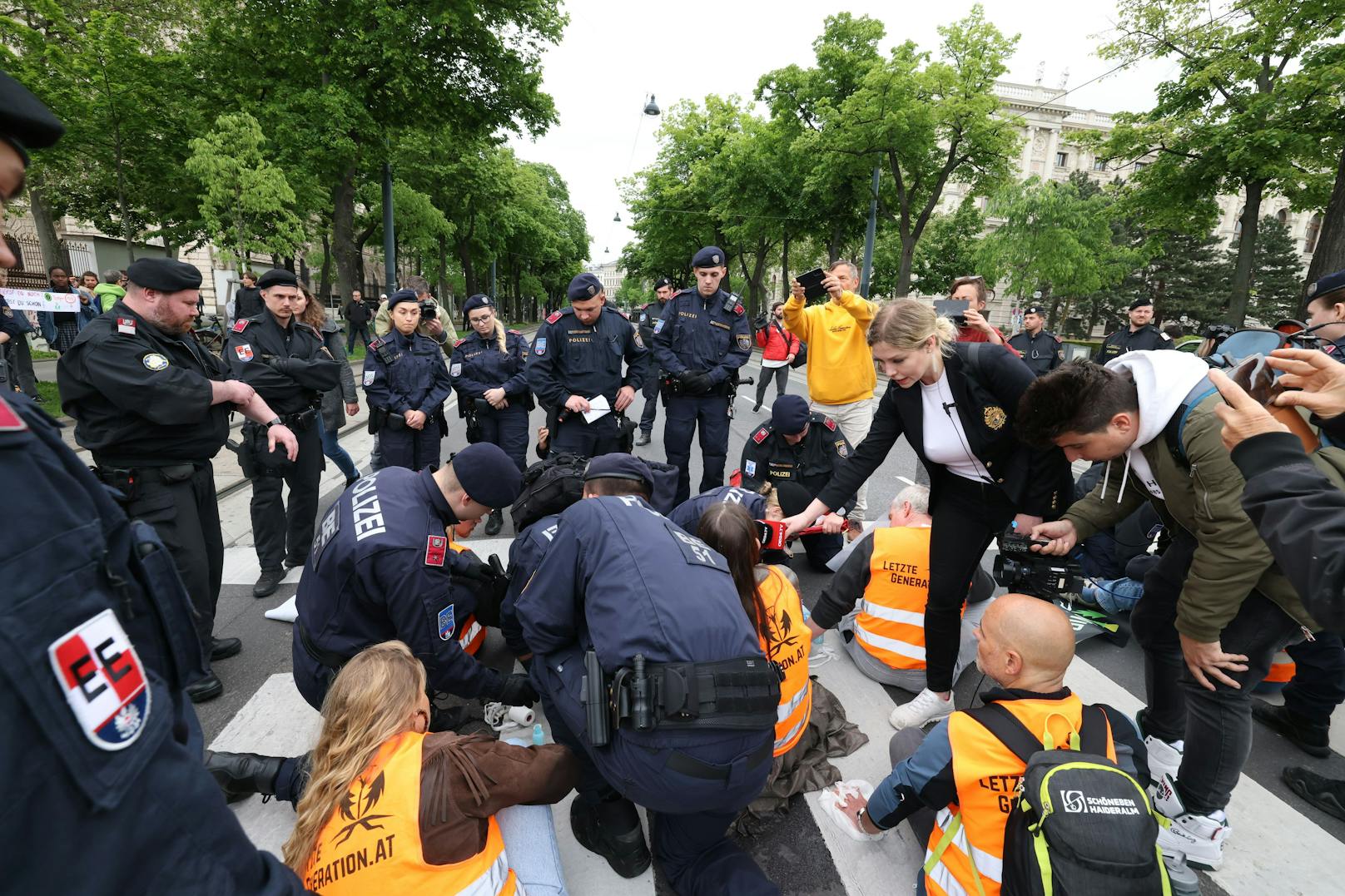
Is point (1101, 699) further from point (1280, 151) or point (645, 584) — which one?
point (1280, 151)

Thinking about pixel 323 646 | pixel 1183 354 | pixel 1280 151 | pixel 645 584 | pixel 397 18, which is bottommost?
pixel 323 646

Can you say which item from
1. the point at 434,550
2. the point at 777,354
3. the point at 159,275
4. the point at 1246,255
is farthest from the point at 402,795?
the point at 1246,255

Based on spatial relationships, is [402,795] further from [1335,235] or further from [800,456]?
[1335,235]

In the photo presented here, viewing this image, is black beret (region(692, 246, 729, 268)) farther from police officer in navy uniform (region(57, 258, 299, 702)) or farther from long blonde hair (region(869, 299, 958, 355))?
police officer in navy uniform (region(57, 258, 299, 702))

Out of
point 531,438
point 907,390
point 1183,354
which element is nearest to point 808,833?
point 907,390

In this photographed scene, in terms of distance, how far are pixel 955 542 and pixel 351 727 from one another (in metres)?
2.31

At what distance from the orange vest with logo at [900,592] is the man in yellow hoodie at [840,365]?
1879 millimetres

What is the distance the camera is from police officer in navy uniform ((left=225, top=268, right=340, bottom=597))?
3955 millimetres

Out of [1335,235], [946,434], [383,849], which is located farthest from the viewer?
[1335,235]

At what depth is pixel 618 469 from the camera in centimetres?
238

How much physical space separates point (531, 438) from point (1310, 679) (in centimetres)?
818

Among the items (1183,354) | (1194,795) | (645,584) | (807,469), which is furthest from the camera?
(807,469)

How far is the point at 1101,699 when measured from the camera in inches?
125

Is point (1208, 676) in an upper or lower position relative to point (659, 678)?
lower
